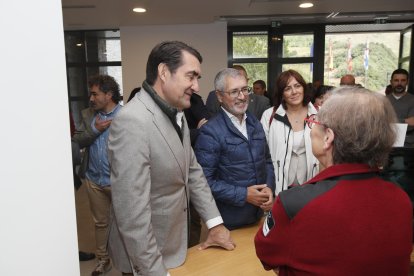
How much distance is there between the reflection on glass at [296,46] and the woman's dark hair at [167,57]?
21.0 ft

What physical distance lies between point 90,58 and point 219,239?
22.9 feet

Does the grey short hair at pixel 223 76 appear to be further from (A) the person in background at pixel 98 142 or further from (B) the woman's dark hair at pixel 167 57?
(A) the person in background at pixel 98 142

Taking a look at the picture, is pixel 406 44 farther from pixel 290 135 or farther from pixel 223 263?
pixel 223 263

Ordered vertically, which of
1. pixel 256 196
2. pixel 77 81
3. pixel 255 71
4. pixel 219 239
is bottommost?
pixel 219 239

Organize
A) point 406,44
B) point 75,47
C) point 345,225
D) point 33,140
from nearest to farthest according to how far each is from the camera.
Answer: point 33,140, point 345,225, point 406,44, point 75,47

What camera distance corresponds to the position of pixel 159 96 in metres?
1.41

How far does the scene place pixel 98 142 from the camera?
2.82m

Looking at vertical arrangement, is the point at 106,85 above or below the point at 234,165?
above

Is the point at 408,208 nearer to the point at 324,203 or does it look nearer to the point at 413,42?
the point at 324,203

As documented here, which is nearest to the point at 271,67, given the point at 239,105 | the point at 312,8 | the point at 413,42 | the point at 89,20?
the point at 312,8

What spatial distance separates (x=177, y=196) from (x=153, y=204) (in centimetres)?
10

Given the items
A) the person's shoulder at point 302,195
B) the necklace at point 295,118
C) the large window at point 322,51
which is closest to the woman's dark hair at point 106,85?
the necklace at point 295,118

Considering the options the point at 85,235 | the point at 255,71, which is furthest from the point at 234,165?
the point at 255,71

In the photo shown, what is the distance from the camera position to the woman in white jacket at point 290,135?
2.30 meters
